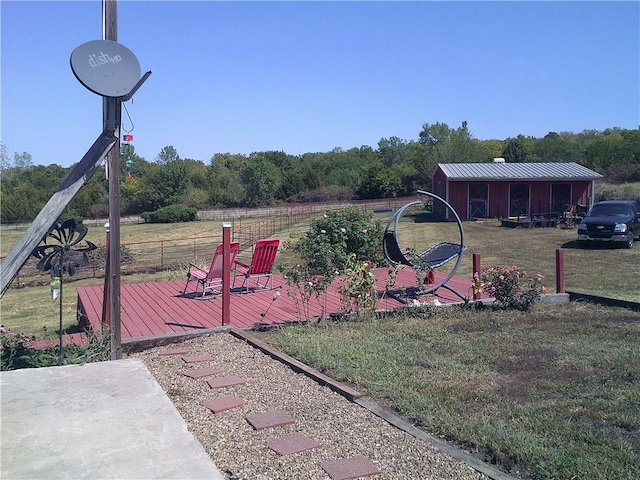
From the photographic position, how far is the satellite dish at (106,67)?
543 centimetres

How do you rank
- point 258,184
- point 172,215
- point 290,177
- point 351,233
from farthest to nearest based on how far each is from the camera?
point 290,177 → point 258,184 → point 172,215 → point 351,233

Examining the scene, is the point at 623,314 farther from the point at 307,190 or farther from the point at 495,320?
the point at 307,190

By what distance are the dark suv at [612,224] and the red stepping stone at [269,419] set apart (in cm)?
1620

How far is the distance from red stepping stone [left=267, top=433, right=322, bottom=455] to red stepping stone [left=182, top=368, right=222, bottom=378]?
67.0 inches

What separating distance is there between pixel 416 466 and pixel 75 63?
431 cm

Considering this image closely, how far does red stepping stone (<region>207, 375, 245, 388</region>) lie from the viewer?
510cm

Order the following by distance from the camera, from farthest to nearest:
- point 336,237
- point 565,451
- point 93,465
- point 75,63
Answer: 1. point 336,237
2. point 75,63
3. point 565,451
4. point 93,465

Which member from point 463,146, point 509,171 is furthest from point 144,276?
point 463,146

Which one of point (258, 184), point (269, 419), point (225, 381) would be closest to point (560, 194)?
point (225, 381)

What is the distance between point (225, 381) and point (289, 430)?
1.28 meters

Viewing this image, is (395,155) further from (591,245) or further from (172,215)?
(591,245)

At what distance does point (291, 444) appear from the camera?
150 inches

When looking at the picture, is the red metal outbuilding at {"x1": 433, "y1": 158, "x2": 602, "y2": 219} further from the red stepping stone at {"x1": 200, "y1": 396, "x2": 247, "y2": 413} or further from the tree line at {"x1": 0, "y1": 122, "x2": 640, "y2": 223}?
the red stepping stone at {"x1": 200, "y1": 396, "x2": 247, "y2": 413}

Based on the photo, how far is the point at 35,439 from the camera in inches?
133
